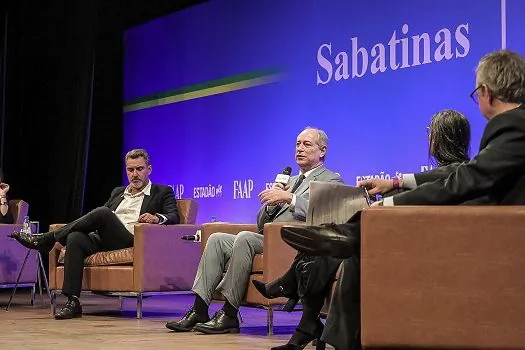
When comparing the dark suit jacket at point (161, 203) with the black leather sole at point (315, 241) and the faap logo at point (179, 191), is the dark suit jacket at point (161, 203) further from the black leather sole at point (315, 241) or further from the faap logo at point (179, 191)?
the black leather sole at point (315, 241)

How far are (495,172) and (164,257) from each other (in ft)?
11.2

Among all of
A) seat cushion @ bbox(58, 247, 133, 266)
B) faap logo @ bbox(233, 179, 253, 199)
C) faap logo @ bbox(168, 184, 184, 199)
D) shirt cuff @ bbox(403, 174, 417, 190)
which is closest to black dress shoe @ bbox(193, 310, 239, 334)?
seat cushion @ bbox(58, 247, 133, 266)

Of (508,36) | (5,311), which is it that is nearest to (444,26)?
(508,36)

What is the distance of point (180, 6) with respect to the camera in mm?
7789

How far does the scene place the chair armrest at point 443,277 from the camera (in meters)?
2.37

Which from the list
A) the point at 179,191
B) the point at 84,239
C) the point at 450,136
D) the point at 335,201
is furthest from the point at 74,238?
the point at 450,136

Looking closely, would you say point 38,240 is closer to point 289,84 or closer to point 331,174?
point 289,84

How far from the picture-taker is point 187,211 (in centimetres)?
599

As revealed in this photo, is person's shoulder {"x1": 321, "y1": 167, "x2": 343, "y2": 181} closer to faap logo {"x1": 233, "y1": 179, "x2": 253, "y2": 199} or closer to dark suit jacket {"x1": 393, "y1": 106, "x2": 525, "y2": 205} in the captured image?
dark suit jacket {"x1": 393, "y1": 106, "x2": 525, "y2": 205}

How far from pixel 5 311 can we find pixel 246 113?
235 centimetres

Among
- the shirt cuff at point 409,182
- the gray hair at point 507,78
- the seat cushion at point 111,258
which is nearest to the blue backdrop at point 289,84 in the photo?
the seat cushion at point 111,258

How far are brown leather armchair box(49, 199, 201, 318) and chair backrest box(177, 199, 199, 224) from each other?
11cm

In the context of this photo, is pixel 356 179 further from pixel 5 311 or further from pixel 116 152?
pixel 116 152

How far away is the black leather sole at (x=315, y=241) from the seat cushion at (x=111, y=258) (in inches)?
122
